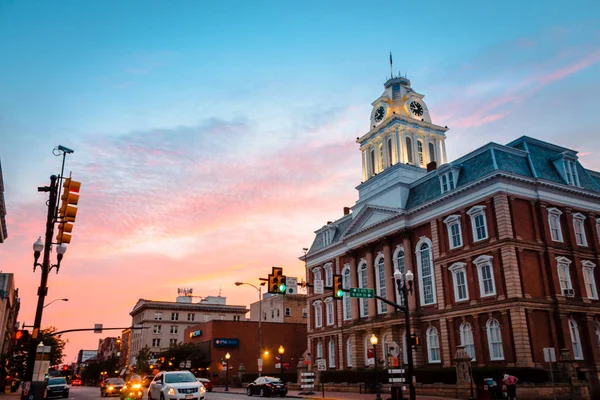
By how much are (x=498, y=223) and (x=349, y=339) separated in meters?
22.8

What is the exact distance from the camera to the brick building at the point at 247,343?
7244cm

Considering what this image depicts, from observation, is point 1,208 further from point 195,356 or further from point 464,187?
point 195,356

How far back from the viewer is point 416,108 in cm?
6156

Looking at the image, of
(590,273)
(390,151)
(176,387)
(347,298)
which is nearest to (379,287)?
(347,298)

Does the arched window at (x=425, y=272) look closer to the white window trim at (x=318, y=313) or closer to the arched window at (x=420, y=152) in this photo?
the arched window at (x=420, y=152)

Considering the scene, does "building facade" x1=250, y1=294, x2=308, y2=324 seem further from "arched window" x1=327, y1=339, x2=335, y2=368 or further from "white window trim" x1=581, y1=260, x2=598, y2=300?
"white window trim" x1=581, y1=260, x2=598, y2=300

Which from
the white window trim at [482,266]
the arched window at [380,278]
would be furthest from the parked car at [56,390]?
the white window trim at [482,266]

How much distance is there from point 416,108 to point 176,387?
161 feet

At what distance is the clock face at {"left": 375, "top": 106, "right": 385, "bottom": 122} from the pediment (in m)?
14.6

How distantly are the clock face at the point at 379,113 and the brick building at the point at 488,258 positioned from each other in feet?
30.1

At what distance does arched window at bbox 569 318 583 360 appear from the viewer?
3705 cm

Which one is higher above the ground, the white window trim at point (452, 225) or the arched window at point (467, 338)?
the white window trim at point (452, 225)

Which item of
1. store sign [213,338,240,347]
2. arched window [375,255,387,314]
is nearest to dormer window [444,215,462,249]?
arched window [375,255,387,314]

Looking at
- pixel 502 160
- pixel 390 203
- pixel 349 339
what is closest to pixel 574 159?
pixel 502 160
